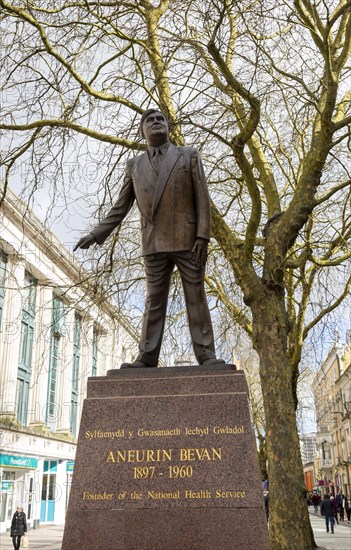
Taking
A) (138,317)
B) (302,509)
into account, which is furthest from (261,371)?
(138,317)

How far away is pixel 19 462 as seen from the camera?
2816 centimetres

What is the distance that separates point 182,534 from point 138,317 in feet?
39.0

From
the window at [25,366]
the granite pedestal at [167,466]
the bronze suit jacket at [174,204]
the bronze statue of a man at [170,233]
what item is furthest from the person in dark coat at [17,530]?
the bronze suit jacket at [174,204]

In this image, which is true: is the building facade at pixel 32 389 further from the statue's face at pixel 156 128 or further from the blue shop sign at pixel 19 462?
the statue's face at pixel 156 128

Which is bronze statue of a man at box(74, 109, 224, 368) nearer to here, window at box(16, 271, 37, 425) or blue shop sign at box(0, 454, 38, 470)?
blue shop sign at box(0, 454, 38, 470)

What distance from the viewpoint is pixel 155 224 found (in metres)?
6.25

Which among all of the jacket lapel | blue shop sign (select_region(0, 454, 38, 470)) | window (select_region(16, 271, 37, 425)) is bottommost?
blue shop sign (select_region(0, 454, 38, 470))

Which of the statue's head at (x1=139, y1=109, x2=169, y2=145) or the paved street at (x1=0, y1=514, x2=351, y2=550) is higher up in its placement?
the statue's head at (x1=139, y1=109, x2=169, y2=145)

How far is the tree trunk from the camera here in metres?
10.5

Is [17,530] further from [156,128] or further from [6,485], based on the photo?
[156,128]

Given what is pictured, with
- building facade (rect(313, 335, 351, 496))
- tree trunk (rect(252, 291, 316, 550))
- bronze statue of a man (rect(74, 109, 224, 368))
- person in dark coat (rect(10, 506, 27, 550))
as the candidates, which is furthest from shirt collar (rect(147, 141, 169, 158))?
building facade (rect(313, 335, 351, 496))

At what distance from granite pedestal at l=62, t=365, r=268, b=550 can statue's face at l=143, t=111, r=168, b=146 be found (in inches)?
98.1

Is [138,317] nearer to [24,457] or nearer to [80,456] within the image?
[80,456]

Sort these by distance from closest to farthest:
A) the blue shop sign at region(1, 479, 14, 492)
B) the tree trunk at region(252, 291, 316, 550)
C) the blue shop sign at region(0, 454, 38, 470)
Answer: the tree trunk at region(252, 291, 316, 550)
the blue shop sign at region(0, 454, 38, 470)
the blue shop sign at region(1, 479, 14, 492)
